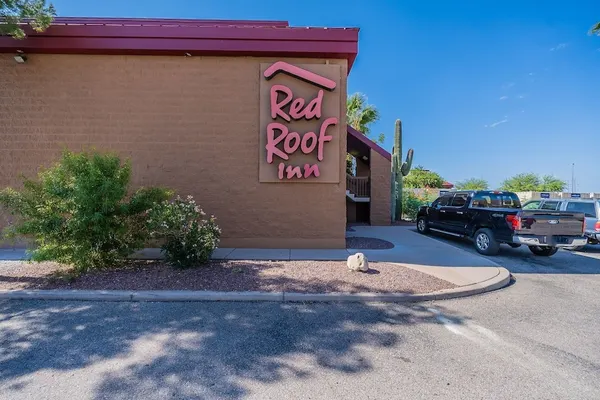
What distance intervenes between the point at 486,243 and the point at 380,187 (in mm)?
6368

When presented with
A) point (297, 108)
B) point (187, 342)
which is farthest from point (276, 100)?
point (187, 342)

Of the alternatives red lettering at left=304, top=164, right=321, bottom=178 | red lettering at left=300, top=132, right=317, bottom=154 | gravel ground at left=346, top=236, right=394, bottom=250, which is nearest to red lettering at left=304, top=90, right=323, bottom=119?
red lettering at left=300, top=132, right=317, bottom=154

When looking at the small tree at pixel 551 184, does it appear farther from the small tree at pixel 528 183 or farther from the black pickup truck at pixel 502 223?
the black pickup truck at pixel 502 223

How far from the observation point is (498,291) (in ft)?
18.6

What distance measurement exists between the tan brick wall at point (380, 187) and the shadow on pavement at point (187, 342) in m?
10.1

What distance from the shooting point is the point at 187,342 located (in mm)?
3637

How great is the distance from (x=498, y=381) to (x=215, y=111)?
7951mm

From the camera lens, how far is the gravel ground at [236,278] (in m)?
5.29

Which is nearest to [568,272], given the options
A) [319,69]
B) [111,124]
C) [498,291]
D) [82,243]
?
[498,291]

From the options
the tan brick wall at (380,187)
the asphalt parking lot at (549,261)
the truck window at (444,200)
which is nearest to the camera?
the asphalt parking lot at (549,261)

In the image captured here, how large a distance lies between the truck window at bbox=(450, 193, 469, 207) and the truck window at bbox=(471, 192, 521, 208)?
1.21 ft

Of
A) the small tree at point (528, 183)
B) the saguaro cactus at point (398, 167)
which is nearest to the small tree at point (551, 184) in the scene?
the small tree at point (528, 183)

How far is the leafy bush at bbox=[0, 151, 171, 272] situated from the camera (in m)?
5.67

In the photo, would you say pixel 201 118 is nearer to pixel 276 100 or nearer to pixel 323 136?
pixel 276 100
